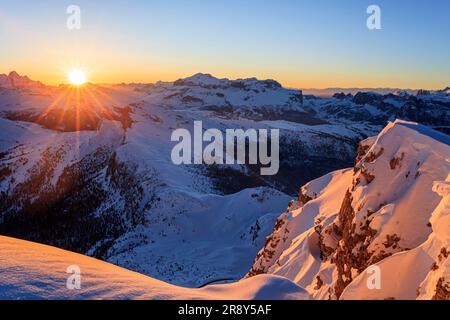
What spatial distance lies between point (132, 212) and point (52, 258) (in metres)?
37.1

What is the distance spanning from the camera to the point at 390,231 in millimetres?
12242

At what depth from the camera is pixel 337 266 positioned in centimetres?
1535

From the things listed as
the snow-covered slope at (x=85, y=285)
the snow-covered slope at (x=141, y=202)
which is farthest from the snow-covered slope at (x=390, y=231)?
the snow-covered slope at (x=141, y=202)

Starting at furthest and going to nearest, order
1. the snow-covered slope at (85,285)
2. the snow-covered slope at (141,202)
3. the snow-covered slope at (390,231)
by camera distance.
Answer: the snow-covered slope at (141,202)
the snow-covered slope at (390,231)
the snow-covered slope at (85,285)

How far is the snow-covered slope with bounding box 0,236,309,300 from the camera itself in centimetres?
646

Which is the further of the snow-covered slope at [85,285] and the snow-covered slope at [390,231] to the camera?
the snow-covered slope at [390,231]

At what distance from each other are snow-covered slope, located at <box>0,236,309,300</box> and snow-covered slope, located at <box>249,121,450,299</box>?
3333 mm

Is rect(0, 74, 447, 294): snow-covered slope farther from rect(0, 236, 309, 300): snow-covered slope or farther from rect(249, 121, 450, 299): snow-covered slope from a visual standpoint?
rect(0, 236, 309, 300): snow-covered slope

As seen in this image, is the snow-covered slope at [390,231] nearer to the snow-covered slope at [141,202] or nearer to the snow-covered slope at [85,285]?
the snow-covered slope at [85,285]

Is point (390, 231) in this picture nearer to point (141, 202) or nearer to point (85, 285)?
point (85, 285)

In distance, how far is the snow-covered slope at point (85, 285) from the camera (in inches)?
254

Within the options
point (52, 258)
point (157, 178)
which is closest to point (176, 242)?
point (157, 178)

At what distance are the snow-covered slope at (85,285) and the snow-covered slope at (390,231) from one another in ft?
10.9
